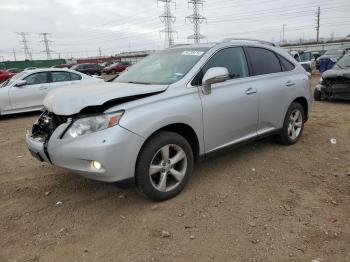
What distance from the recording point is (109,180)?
342cm

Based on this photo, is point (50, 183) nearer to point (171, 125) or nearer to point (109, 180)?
point (109, 180)

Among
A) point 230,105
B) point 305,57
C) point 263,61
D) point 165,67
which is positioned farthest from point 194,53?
point 305,57

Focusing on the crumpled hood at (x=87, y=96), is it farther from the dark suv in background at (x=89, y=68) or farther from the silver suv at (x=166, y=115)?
the dark suv in background at (x=89, y=68)

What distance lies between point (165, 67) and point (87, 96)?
4.32 feet

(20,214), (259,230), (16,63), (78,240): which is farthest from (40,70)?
(16,63)

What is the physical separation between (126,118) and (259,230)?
164 cm

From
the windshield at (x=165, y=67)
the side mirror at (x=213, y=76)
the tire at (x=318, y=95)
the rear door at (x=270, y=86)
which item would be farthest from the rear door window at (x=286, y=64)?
the tire at (x=318, y=95)

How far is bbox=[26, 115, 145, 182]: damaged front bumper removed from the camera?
3322mm

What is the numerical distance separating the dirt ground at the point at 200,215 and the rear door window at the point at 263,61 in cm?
128

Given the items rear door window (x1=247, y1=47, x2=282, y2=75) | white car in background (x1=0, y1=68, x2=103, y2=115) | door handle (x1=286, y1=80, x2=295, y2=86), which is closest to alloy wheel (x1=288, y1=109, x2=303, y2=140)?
door handle (x1=286, y1=80, x2=295, y2=86)

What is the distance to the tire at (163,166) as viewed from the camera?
11.7 feet

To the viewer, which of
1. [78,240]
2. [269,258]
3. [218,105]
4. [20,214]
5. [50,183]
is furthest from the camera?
[50,183]

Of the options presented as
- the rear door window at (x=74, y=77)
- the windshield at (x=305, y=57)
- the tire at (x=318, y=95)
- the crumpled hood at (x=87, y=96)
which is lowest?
the tire at (x=318, y=95)

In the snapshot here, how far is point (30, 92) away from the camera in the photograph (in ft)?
34.1
